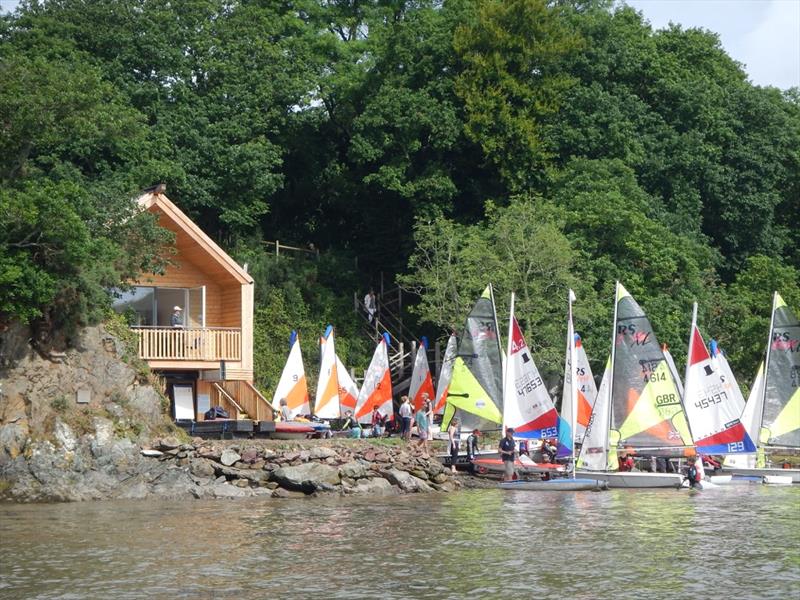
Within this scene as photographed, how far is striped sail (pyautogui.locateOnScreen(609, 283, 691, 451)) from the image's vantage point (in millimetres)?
34781

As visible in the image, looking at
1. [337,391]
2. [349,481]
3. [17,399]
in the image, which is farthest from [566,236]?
[17,399]

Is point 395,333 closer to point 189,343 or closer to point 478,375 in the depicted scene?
point 189,343

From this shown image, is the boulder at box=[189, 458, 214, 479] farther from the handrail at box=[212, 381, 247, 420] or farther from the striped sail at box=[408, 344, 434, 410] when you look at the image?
the striped sail at box=[408, 344, 434, 410]

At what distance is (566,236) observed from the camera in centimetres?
4797

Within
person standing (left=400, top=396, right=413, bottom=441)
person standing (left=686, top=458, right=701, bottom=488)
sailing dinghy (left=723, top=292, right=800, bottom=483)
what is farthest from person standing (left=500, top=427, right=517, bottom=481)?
sailing dinghy (left=723, top=292, right=800, bottom=483)

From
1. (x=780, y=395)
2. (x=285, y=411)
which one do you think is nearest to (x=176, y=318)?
(x=285, y=411)

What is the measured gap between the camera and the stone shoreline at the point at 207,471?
3095 centimetres

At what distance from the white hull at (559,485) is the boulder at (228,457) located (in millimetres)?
7356

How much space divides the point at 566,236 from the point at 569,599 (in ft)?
102

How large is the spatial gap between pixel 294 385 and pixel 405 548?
20379 mm

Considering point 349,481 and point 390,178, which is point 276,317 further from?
point 349,481

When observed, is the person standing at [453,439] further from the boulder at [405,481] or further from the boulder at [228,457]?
the boulder at [228,457]

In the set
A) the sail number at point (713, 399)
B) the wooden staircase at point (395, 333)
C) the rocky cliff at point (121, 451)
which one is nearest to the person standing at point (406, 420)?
the rocky cliff at point (121, 451)

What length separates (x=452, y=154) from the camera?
53.1 meters
